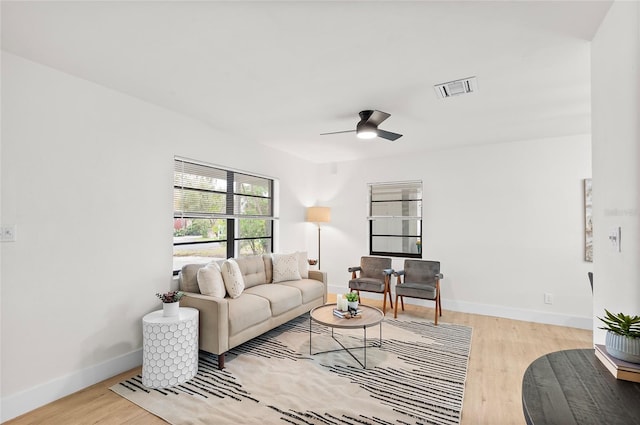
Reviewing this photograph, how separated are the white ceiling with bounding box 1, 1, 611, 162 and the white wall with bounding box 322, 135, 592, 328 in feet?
3.30

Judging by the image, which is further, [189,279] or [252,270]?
[252,270]

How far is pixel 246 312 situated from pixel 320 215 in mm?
2704

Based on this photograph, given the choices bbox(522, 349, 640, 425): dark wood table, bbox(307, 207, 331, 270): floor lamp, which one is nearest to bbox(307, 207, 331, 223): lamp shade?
bbox(307, 207, 331, 270): floor lamp

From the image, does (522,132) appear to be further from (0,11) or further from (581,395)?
(0,11)

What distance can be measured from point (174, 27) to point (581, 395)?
2693mm

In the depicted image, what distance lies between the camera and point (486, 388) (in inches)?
102

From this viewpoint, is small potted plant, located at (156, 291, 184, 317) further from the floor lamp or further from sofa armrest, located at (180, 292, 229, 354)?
the floor lamp

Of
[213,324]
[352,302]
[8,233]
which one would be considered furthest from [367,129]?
[8,233]

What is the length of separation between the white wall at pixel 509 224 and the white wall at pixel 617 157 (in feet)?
8.94

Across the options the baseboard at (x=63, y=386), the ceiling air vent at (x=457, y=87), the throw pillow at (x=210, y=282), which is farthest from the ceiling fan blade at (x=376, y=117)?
the baseboard at (x=63, y=386)

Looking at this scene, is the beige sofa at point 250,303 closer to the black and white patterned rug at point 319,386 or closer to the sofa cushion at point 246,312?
the sofa cushion at point 246,312

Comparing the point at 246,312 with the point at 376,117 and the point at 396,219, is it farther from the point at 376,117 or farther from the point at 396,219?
the point at 396,219

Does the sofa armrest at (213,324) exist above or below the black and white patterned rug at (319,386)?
above

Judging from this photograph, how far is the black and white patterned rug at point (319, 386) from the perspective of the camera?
2221 mm
